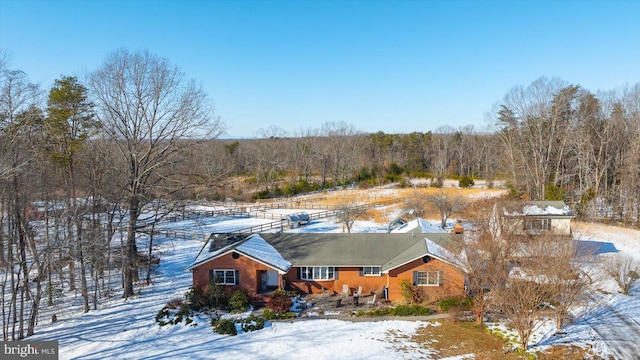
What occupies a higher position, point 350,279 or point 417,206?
point 417,206

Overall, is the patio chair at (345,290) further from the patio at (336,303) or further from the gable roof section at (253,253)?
the gable roof section at (253,253)

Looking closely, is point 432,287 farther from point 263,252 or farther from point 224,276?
point 224,276

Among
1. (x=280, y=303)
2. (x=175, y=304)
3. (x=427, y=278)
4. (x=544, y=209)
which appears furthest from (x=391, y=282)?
(x=544, y=209)

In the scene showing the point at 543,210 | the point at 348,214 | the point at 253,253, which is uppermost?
the point at 543,210

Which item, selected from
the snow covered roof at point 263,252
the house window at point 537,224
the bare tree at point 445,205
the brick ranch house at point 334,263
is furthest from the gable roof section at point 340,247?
the bare tree at point 445,205

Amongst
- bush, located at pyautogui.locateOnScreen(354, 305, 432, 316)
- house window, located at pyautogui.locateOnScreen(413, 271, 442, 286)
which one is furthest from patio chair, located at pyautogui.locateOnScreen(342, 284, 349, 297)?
house window, located at pyautogui.locateOnScreen(413, 271, 442, 286)

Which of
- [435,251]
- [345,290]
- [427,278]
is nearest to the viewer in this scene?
[435,251]

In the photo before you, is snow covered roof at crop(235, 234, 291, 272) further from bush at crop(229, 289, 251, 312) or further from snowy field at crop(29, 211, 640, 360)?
snowy field at crop(29, 211, 640, 360)

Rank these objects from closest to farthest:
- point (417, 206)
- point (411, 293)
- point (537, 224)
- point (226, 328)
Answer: point (226, 328)
point (411, 293)
point (537, 224)
point (417, 206)
